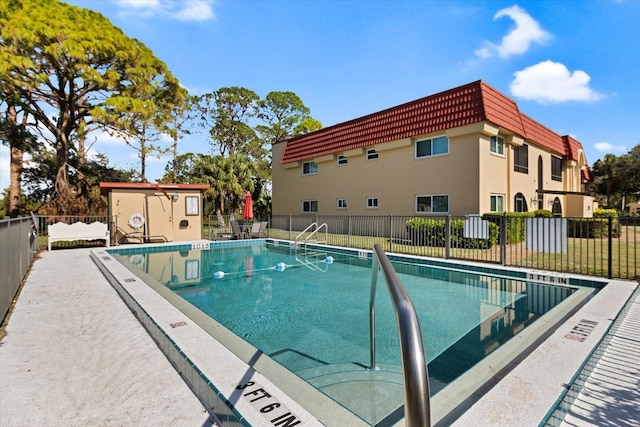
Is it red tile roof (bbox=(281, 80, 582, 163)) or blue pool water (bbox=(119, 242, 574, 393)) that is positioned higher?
red tile roof (bbox=(281, 80, 582, 163))

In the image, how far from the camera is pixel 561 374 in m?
2.77

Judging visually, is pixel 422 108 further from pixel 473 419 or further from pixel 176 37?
pixel 473 419

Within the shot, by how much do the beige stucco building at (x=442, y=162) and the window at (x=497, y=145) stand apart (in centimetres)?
4

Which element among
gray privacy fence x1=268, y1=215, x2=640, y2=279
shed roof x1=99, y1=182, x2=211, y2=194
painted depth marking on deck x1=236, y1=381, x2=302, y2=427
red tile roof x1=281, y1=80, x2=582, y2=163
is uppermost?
red tile roof x1=281, y1=80, x2=582, y2=163

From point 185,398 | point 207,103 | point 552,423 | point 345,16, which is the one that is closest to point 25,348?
point 185,398

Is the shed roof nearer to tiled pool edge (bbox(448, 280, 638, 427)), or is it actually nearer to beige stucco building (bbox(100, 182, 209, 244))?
beige stucco building (bbox(100, 182, 209, 244))

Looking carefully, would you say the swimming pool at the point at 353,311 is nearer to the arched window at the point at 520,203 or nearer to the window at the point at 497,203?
the window at the point at 497,203

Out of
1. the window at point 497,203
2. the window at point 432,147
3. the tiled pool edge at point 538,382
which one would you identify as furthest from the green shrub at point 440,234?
the tiled pool edge at point 538,382

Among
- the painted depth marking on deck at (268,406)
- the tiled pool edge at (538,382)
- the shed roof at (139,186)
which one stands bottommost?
the tiled pool edge at (538,382)

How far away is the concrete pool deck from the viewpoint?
228 centimetres

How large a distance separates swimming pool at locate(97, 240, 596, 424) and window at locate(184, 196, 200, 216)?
582 cm

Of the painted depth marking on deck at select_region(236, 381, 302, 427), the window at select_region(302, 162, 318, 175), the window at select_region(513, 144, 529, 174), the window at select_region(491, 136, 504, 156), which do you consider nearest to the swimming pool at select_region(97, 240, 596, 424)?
the painted depth marking on deck at select_region(236, 381, 302, 427)

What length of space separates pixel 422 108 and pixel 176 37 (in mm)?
11278

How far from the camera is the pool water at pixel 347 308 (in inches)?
154
